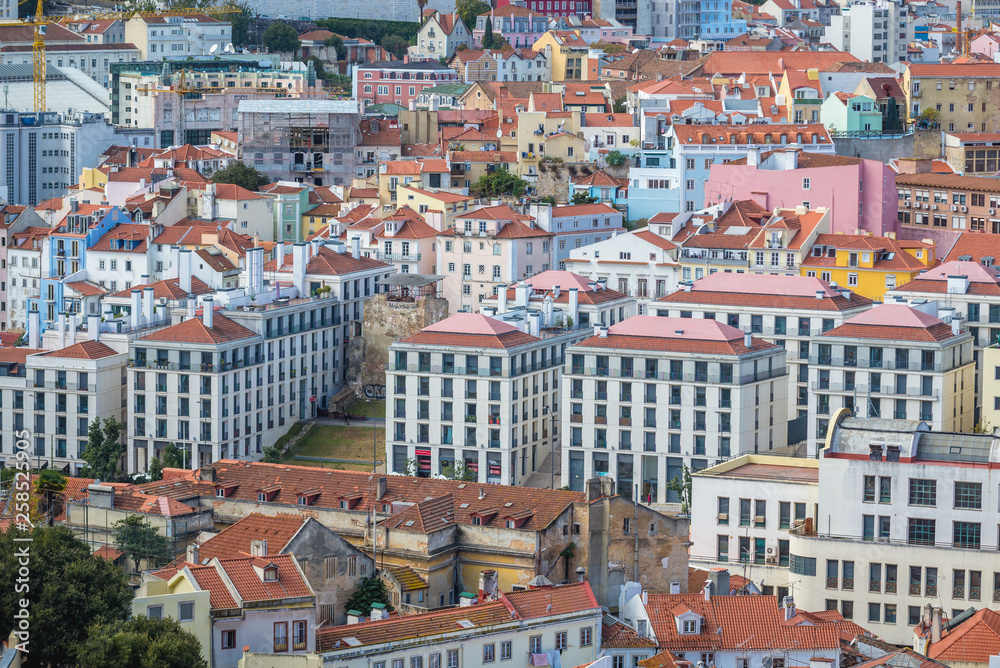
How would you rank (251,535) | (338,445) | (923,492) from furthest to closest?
(338,445)
(923,492)
(251,535)

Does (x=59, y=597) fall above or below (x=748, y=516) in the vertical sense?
above

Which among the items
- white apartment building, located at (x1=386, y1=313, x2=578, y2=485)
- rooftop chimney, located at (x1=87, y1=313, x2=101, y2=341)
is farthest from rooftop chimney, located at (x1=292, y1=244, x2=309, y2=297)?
white apartment building, located at (x1=386, y1=313, x2=578, y2=485)

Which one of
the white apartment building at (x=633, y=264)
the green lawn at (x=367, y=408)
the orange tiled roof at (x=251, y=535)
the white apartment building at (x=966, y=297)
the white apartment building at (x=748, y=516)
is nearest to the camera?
the orange tiled roof at (x=251, y=535)

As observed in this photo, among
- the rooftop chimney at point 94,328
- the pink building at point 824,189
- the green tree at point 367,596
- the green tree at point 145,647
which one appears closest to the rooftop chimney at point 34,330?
the rooftop chimney at point 94,328

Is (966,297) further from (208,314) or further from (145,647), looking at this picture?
(145,647)

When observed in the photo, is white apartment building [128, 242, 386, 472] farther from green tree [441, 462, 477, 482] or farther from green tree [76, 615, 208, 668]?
green tree [76, 615, 208, 668]


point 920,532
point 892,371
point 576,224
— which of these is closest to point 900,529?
point 920,532

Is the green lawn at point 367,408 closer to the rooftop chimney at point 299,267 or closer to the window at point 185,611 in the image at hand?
the rooftop chimney at point 299,267

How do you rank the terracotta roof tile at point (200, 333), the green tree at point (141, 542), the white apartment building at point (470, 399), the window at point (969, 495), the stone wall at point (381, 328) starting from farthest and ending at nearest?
1. the stone wall at point (381, 328)
2. the terracotta roof tile at point (200, 333)
3. the white apartment building at point (470, 399)
4. the window at point (969, 495)
5. the green tree at point (141, 542)
